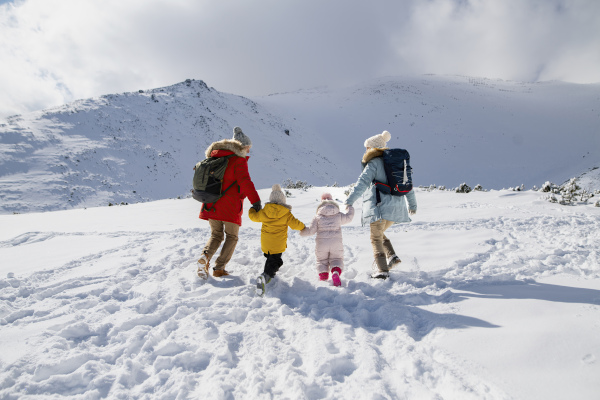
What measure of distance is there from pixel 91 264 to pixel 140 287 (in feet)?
5.14

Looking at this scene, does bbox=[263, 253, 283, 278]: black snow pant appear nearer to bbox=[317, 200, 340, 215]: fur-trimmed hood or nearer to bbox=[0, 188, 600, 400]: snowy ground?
bbox=[0, 188, 600, 400]: snowy ground

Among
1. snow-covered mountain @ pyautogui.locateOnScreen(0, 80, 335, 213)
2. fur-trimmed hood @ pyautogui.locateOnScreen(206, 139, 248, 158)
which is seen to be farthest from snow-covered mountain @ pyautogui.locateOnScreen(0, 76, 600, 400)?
snow-covered mountain @ pyautogui.locateOnScreen(0, 80, 335, 213)

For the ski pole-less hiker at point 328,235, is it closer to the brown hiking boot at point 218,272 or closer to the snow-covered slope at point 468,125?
the brown hiking boot at point 218,272

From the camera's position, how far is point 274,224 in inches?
182

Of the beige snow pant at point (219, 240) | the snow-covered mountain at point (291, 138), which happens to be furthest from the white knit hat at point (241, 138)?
the snow-covered mountain at point (291, 138)

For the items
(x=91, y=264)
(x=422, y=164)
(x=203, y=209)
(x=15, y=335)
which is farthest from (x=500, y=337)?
(x=422, y=164)

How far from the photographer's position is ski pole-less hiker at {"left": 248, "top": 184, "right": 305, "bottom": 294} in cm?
455

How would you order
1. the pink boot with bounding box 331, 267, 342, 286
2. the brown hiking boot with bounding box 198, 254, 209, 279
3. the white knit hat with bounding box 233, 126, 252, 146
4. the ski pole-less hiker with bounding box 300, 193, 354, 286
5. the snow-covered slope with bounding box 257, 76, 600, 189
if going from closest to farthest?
1. the pink boot with bounding box 331, 267, 342, 286
2. the brown hiking boot with bounding box 198, 254, 209, 279
3. the ski pole-less hiker with bounding box 300, 193, 354, 286
4. the white knit hat with bounding box 233, 126, 252, 146
5. the snow-covered slope with bounding box 257, 76, 600, 189

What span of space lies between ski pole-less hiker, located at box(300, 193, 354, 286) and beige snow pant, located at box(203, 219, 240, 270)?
3.69 feet

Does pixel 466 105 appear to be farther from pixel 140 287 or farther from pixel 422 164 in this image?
pixel 140 287

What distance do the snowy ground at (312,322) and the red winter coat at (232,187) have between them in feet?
3.25

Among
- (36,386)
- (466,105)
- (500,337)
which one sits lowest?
(36,386)

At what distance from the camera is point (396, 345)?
9.16 ft

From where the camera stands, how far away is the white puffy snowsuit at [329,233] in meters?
4.65
